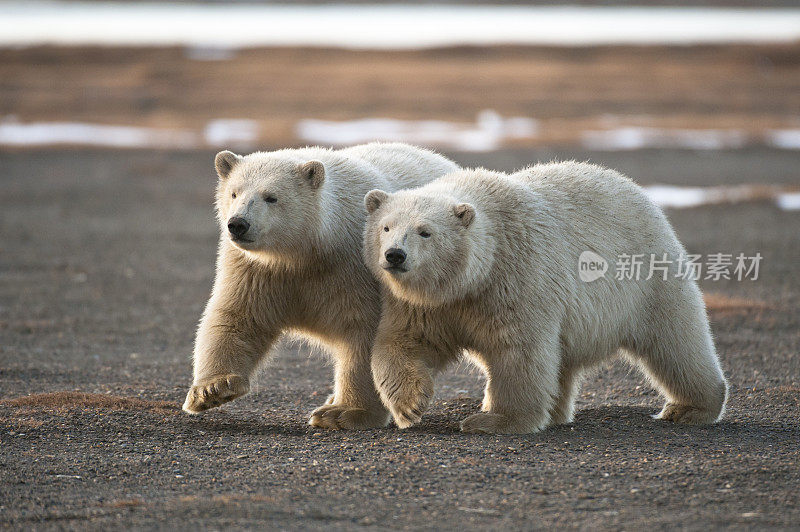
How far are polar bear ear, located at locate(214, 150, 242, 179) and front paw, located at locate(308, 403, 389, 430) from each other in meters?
1.75

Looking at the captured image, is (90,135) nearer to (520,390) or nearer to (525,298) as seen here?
(525,298)

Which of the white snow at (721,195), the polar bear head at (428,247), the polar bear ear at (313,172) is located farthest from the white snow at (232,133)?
the polar bear head at (428,247)

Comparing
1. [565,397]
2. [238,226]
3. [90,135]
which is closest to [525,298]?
[565,397]

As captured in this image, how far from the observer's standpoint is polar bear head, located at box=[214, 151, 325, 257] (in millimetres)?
6613

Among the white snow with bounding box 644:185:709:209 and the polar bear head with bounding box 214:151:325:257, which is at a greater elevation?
the polar bear head with bounding box 214:151:325:257

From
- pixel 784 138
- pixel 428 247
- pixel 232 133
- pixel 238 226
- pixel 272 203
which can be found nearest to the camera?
pixel 428 247

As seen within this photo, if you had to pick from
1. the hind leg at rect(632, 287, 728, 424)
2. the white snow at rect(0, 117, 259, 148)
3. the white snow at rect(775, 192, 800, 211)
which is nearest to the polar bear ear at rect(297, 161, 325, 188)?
the hind leg at rect(632, 287, 728, 424)

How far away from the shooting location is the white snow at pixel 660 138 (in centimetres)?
2839

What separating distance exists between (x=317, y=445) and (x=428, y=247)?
4.82 feet

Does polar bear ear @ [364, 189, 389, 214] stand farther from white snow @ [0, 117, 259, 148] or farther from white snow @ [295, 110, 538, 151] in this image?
white snow @ [0, 117, 259, 148]

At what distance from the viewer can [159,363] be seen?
381 inches

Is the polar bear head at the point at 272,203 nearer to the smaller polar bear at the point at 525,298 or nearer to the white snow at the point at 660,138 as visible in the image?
the smaller polar bear at the point at 525,298

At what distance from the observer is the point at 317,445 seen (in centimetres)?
666

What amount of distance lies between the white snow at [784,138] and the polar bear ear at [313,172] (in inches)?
970
